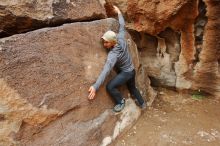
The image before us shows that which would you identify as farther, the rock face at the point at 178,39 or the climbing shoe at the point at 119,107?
the rock face at the point at 178,39

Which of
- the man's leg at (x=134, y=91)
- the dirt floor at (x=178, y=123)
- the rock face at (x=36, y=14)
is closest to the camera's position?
the rock face at (x=36, y=14)

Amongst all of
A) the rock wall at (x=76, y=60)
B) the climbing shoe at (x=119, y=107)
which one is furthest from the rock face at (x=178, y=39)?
the climbing shoe at (x=119, y=107)

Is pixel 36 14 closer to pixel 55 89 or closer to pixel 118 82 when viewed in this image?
pixel 55 89

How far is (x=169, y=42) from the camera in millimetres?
5352

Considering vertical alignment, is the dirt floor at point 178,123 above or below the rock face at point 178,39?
below

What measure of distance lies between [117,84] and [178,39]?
5.36ft

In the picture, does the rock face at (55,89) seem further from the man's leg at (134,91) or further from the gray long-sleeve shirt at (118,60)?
the man's leg at (134,91)

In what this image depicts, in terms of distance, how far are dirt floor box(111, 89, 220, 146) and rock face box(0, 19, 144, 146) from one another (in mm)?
336

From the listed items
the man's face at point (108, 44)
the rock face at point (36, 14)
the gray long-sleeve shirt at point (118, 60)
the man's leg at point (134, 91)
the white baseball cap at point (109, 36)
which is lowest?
the man's leg at point (134, 91)

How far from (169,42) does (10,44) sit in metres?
2.91

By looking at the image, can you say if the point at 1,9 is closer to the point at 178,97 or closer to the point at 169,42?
the point at 169,42

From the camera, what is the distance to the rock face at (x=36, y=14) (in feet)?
12.1

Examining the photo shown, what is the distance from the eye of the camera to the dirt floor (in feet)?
13.8

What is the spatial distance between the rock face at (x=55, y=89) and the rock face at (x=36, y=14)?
0.65ft
